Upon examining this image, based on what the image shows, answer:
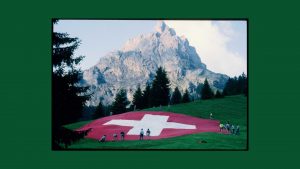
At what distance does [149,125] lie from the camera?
2011 cm

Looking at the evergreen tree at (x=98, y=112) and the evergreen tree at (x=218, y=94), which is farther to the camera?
the evergreen tree at (x=218, y=94)

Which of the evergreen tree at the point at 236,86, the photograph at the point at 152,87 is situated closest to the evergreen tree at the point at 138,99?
the photograph at the point at 152,87

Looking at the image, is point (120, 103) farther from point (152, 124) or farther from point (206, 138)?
point (206, 138)

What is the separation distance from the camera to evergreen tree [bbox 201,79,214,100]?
2028 centimetres

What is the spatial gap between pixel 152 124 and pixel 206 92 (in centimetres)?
165

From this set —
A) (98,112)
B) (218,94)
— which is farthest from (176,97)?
(98,112)

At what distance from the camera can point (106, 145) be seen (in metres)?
19.8

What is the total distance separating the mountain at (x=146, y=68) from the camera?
2008 centimetres

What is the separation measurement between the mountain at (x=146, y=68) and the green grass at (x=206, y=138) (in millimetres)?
512

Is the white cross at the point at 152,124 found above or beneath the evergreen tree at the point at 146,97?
beneath

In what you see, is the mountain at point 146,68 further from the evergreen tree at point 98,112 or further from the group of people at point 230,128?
the group of people at point 230,128

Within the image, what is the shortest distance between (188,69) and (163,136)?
1.88 metres

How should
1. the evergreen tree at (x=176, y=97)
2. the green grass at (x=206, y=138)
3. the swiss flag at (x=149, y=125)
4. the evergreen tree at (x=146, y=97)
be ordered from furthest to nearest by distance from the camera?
the evergreen tree at (x=176, y=97), the evergreen tree at (x=146, y=97), the swiss flag at (x=149, y=125), the green grass at (x=206, y=138)

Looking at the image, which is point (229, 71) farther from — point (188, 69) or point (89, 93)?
point (89, 93)
